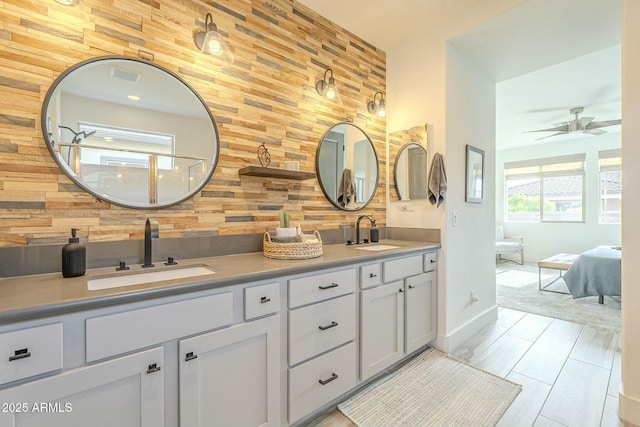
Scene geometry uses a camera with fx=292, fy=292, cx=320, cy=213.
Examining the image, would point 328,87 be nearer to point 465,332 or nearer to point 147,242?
point 147,242

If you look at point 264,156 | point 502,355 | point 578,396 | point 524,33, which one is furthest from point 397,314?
point 524,33

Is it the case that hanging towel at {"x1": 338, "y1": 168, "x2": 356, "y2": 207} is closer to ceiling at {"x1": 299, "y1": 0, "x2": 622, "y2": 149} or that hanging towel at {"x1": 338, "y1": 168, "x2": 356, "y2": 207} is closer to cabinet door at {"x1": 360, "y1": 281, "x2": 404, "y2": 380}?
cabinet door at {"x1": 360, "y1": 281, "x2": 404, "y2": 380}

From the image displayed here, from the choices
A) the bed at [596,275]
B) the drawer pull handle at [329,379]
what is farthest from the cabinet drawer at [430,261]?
the bed at [596,275]

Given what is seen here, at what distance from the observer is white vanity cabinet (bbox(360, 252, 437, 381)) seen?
6.17ft

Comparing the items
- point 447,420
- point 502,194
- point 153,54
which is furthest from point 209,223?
point 502,194

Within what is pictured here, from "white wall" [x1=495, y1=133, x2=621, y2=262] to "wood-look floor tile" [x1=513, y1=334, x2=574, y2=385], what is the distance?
465cm

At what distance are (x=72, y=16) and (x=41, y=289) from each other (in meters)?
1.31

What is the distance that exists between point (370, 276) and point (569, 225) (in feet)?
21.5

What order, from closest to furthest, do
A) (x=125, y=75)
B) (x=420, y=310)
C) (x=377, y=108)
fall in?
(x=125, y=75)
(x=420, y=310)
(x=377, y=108)

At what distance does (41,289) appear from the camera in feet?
3.51

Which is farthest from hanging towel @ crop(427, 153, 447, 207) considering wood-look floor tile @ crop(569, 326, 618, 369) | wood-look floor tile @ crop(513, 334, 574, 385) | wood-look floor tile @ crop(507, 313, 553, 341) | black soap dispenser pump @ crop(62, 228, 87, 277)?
black soap dispenser pump @ crop(62, 228, 87, 277)

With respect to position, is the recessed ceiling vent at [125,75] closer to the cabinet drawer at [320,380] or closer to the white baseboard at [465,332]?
the cabinet drawer at [320,380]

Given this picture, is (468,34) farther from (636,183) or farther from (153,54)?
(153,54)

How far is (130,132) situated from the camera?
1.58 meters
